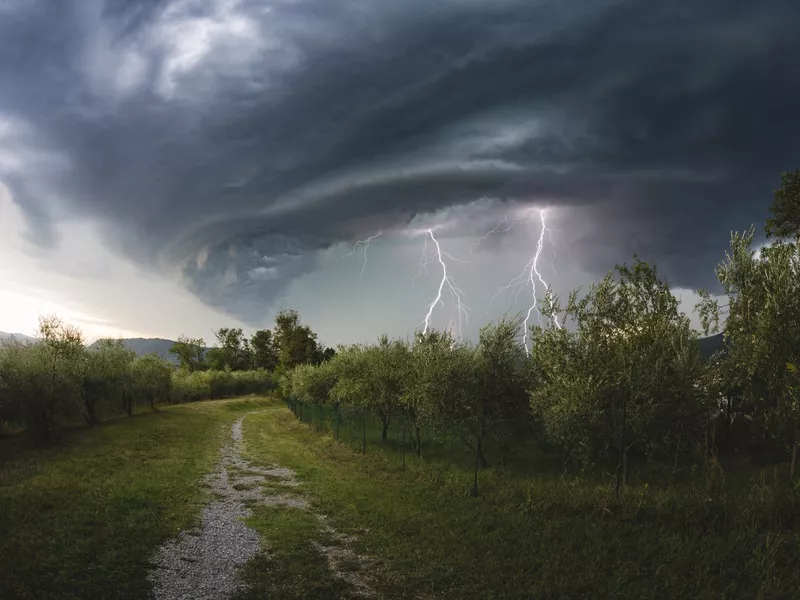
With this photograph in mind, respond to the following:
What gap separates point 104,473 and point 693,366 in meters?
31.7

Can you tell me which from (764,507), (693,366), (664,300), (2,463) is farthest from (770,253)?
(2,463)

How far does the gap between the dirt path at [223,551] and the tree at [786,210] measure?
142 ft

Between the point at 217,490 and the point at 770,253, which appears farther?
the point at 217,490

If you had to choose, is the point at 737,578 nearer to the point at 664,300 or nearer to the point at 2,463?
the point at 664,300

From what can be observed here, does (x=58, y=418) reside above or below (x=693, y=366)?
below

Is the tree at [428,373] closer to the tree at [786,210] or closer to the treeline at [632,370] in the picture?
the treeline at [632,370]

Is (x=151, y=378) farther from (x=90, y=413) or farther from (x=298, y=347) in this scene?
(x=298, y=347)

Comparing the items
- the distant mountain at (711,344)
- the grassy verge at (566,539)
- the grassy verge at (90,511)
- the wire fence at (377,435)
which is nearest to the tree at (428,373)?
the wire fence at (377,435)

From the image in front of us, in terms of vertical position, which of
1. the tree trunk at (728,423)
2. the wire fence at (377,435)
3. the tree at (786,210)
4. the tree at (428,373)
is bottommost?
the wire fence at (377,435)

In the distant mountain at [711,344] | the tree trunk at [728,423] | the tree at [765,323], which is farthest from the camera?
the tree trunk at [728,423]

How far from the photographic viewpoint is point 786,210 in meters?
38.0

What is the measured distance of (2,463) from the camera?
28.7 metres

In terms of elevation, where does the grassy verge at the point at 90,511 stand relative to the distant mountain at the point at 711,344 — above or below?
below

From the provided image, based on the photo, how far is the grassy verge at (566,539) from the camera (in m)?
11.8
